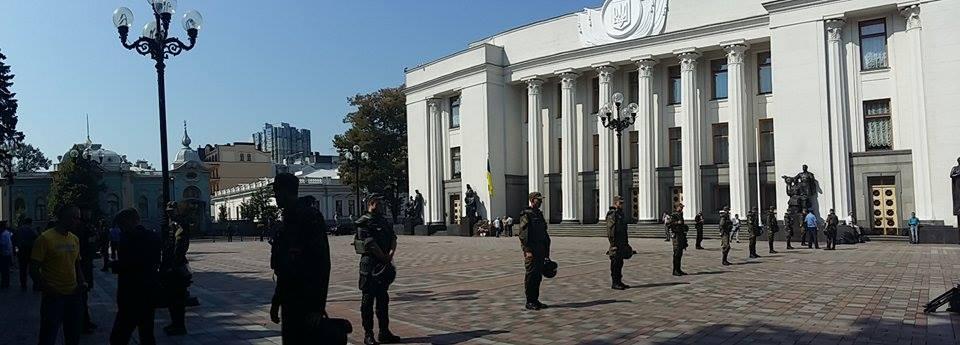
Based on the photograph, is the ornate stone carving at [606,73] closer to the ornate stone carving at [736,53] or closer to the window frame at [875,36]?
the ornate stone carving at [736,53]

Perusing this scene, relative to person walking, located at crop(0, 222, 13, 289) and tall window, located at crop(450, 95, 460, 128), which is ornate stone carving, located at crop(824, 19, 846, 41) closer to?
tall window, located at crop(450, 95, 460, 128)

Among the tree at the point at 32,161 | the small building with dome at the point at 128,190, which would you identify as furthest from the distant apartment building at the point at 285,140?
the small building with dome at the point at 128,190

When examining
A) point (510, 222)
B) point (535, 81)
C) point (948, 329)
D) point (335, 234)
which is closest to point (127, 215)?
point (948, 329)

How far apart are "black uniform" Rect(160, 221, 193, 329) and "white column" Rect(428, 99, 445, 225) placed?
39568 mm

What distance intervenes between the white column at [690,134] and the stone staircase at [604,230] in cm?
191

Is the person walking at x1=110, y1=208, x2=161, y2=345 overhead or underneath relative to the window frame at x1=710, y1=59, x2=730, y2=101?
underneath

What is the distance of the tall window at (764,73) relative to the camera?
3566 centimetres

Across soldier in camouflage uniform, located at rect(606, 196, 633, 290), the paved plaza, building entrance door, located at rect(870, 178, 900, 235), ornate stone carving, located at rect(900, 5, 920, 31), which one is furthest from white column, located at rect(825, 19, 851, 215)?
soldier in camouflage uniform, located at rect(606, 196, 633, 290)

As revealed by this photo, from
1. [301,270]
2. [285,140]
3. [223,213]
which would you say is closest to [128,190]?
[223,213]

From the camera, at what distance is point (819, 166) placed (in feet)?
103

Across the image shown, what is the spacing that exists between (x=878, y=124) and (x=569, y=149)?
17159mm

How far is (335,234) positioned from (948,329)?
1832 inches

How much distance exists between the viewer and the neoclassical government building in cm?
2964

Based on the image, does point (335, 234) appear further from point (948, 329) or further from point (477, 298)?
point (948, 329)
